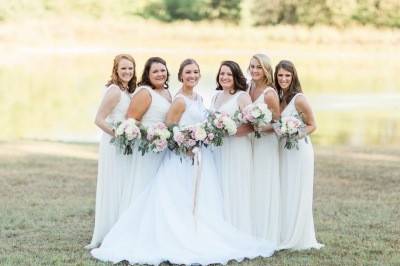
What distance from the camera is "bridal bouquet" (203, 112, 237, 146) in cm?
650

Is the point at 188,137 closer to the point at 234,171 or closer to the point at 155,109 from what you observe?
the point at 155,109

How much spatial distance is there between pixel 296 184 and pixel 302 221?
0.32 m

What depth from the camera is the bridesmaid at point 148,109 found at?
6.75m

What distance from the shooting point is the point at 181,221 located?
21.9 ft

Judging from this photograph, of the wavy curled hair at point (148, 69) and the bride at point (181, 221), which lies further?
the wavy curled hair at point (148, 69)

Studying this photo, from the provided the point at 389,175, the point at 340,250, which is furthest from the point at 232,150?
the point at 389,175

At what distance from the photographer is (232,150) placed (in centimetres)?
687

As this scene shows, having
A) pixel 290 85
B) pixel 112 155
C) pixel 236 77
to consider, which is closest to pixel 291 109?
pixel 290 85

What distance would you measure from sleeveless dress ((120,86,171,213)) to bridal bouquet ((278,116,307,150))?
98cm

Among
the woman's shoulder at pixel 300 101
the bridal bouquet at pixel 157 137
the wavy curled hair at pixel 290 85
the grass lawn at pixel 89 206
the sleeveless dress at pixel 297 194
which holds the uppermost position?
the wavy curled hair at pixel 290 85

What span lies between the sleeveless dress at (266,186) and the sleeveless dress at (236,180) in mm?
86

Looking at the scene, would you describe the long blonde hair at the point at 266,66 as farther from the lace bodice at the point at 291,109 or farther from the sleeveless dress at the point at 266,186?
the sleeveless dress at the point at 266,186

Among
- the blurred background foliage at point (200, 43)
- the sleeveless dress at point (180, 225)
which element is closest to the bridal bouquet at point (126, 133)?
the sleeveless dress at point (180, 225)

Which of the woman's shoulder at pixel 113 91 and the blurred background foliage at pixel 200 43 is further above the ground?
the blurred background foliage at pixel 200 43
